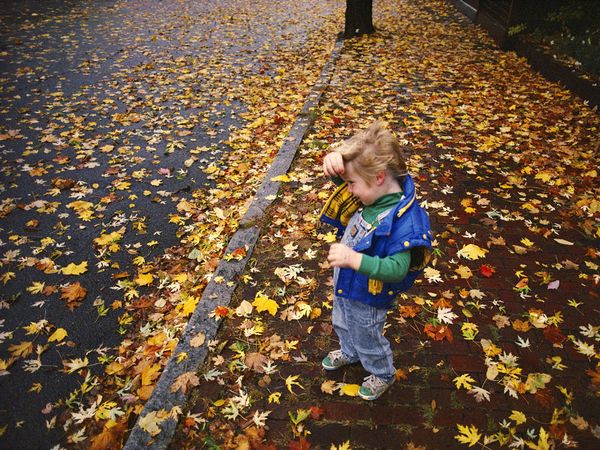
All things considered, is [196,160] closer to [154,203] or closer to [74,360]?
[154,203]

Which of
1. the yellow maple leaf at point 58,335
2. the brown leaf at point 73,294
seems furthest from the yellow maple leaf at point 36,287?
the yellow maple leaf at point 58,335

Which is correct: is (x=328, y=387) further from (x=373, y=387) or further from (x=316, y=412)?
(x=373, y=387)

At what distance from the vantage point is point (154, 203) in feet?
15.7

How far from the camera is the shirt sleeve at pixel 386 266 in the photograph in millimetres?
1735

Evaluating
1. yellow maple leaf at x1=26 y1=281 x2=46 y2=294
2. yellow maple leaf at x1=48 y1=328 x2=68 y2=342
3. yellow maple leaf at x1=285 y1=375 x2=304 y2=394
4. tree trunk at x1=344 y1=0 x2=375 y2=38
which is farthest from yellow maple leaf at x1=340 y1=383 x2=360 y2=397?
tree trunk at x1=344 y1=0 x2=375 y2=38

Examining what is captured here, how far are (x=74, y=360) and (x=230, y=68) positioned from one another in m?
7.91

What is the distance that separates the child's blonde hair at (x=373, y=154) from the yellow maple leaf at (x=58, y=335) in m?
2.90

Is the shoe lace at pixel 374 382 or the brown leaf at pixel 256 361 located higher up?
the shoe lace at pixel 374 382

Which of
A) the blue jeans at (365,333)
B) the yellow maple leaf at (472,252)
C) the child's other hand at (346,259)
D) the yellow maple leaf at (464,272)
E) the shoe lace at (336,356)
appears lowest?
the yellow maple leaf at (464,272)

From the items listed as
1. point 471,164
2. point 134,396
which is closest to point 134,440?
point 134,396

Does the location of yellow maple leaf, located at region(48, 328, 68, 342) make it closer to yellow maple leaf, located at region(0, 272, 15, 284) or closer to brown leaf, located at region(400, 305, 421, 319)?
yellow maple leaf, located at region(0, 272, 15, 284)

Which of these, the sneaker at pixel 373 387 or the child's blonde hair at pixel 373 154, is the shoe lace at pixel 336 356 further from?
the child's blonde hair at pixel 373 154

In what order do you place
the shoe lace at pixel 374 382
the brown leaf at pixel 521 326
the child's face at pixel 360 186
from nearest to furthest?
the child's face at pixel 360 186 < the shoe lace at pixel 374 382 < the brown leaf at pixel 521 326

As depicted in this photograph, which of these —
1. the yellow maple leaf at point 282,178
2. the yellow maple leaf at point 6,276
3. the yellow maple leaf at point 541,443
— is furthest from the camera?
the yellow maple leaf at point 282,178
